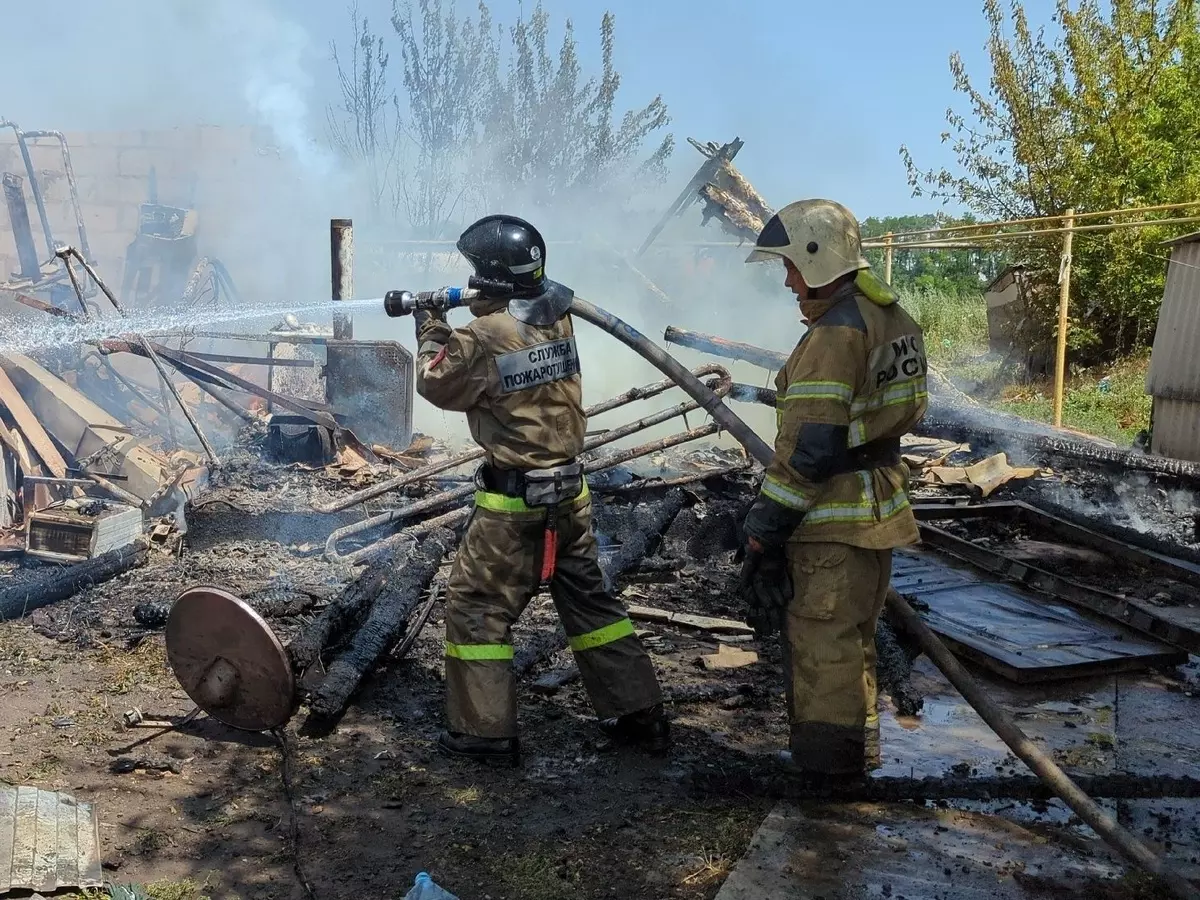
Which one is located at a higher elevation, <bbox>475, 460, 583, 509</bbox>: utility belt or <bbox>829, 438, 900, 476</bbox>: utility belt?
<bbox>829, 438, 900, 476</bbox>: utility belt

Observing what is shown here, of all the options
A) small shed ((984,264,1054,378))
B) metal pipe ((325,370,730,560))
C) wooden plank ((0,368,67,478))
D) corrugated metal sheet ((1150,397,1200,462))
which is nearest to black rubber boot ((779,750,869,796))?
metal pipe ((325,370,730,560))

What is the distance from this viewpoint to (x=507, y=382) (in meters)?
3.93

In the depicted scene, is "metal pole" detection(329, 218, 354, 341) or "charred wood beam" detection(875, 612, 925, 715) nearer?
"charred wood beam" detection(875, 612, 925, 715)

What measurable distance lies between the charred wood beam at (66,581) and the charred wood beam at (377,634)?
1.97 m

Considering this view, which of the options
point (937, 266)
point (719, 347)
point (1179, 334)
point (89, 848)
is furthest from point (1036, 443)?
point (937, 266)

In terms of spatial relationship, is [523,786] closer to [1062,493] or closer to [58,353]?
[1062,493]

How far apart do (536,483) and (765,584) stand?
3.17ft

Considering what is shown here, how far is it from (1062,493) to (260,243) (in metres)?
16.4

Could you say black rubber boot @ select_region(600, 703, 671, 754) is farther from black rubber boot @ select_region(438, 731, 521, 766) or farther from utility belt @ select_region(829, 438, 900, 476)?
utility belt @ select_region(829, 438, 900, 476)

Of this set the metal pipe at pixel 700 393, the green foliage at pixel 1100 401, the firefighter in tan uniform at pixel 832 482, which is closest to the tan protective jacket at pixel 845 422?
the firefighter in tan uniform at pixel 832 482

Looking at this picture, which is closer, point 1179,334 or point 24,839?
point 24,839

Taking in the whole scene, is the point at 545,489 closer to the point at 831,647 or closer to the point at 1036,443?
the point at 831,647

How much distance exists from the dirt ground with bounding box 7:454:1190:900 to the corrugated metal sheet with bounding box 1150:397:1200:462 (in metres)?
7.02

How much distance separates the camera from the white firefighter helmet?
3.43 m
